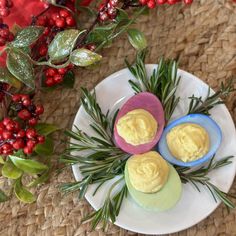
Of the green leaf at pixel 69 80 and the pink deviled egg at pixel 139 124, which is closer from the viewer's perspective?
the pink deviled egg at pixel 139 124

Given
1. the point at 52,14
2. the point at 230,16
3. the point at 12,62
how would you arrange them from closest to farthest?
the point at 12,62
the point at 52,14
the point at 230,16

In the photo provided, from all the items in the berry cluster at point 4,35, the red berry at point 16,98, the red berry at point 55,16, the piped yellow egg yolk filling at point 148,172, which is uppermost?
the berry cluster at point 4,35

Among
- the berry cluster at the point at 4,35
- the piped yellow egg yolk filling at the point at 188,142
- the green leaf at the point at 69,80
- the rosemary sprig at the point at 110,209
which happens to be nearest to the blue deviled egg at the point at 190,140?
the piped yellow egg yolk filling at the point at 188,142

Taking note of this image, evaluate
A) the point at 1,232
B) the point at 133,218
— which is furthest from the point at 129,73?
the point at 1,232

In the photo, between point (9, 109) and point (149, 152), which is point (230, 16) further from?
point (9, 109)

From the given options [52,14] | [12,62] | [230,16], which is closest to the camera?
[12,62]

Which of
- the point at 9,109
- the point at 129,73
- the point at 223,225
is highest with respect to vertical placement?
the point at 9,109

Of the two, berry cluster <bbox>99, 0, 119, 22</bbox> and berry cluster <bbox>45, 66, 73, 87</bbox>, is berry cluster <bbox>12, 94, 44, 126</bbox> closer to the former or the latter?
berry cluster <bbox>45, 66, 73, 87</bbox>

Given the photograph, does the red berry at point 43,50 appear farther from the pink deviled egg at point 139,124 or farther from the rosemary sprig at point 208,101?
the rosemary sprig at point 208,101
